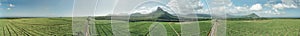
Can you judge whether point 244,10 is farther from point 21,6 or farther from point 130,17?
point 21,6

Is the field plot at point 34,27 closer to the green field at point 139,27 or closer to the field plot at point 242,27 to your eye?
the green field at point 139,27

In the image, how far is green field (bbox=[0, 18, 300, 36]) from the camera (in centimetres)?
168

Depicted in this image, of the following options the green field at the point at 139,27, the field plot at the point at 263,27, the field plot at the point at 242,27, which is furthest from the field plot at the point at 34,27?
the field plot at the point at 263,27

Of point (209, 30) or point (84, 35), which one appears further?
point (209, 30)

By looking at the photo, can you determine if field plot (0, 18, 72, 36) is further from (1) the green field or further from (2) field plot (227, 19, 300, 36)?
(2) field plot (227, 19, 300, 36)

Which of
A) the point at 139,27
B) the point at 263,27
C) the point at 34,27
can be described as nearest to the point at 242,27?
the point at 263,27

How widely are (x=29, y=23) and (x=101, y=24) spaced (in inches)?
15.0

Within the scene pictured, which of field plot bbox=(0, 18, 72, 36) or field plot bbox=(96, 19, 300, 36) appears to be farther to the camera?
field plot bbox=(0, 18, 72, 36)

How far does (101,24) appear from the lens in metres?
1.69

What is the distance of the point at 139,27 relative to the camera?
1731 millimetres

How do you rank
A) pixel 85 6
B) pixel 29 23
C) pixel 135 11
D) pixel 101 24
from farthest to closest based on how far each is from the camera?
1. pixel 29 23
2. pixel 101 24
3. pixel 135 11
4. pixel 85 6

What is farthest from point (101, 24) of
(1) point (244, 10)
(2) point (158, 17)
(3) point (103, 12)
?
(1) point (244, 10)

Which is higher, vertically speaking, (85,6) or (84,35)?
(85,6)

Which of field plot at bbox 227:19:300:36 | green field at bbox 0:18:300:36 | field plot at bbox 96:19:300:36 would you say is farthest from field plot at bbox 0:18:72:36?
field plot at bbox 227:19:300:36
